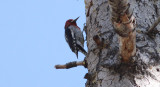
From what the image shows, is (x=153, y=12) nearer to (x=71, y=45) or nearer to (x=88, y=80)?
(x=88, y=80)

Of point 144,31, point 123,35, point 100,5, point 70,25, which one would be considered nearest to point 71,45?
point 70,25

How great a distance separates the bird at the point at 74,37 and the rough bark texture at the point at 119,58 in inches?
103

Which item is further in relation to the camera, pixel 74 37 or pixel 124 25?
pixel 74 37

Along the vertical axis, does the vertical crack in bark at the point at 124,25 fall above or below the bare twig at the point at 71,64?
above

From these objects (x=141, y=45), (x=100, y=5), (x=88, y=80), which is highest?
(x=100, y=5)

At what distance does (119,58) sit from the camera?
1598mm

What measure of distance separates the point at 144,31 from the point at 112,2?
647 millimetres

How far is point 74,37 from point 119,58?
3703mm

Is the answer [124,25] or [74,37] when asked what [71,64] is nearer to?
[124,25]

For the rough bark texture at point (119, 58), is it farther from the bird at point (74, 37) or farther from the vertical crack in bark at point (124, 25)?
the bird at point (74, 37)

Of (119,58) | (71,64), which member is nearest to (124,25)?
(119,58)

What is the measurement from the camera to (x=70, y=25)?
225 inches

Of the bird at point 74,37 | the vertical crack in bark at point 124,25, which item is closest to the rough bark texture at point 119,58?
the vertical crack in bark at point 124,25

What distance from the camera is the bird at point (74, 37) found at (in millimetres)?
4875
